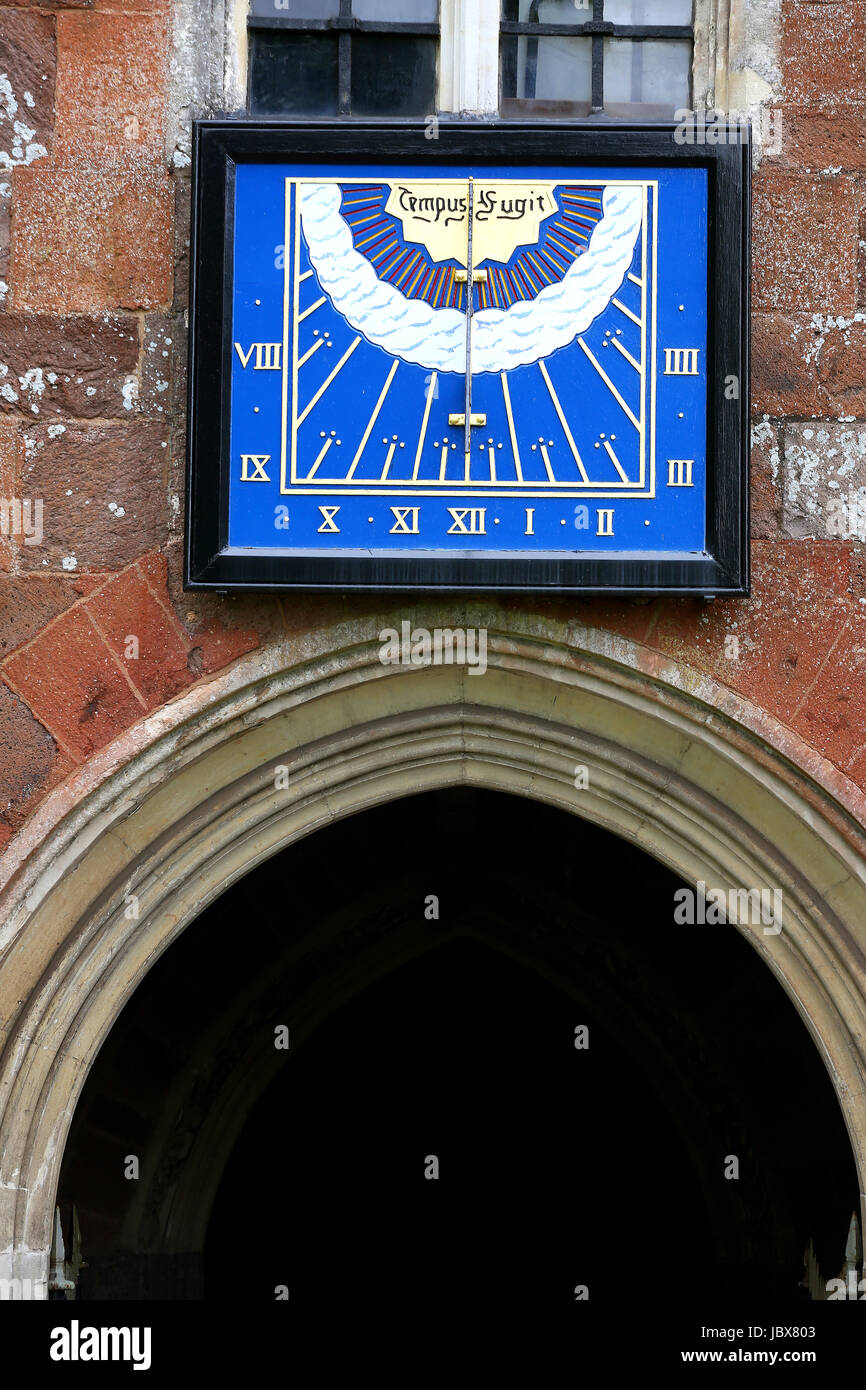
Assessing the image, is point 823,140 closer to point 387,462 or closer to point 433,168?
point 433,168

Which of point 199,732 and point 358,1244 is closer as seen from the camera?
point 199,732

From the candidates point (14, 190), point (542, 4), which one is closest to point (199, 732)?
point (14, 190)

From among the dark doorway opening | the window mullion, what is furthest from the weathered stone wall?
the dark doorway opening

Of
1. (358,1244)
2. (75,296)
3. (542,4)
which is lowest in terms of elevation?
(358,1244)

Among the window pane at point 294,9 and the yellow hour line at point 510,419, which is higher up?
the window pane at point 294,9

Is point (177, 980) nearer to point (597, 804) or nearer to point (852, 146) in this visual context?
point (597, 804)

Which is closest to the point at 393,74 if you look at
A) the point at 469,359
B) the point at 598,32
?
the point at 598,32

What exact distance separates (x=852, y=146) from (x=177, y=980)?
3189 mm

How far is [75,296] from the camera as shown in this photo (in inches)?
163

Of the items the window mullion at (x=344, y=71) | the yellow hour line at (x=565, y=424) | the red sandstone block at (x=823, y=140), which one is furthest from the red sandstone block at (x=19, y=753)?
the red sandstone block at (x=823, y=140)

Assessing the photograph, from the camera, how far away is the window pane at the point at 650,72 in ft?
14.2

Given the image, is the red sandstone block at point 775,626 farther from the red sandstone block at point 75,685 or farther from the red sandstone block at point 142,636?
the red sandstone block at point 75,685

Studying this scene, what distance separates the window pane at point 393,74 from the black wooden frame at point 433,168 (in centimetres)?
22

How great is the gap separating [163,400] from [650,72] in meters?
1.33
